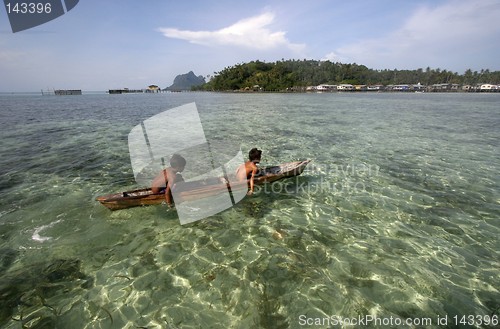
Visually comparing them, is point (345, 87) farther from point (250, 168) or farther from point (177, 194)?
Result: point (177, 194)

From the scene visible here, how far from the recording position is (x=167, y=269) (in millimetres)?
7262

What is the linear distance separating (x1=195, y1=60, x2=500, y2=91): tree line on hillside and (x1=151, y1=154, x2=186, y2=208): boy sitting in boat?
170227 millimetres

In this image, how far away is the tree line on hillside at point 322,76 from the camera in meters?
178

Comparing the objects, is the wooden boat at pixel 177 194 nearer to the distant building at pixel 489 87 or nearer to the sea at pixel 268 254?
the sea at pixel 268 254

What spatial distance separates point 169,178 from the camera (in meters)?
9.66

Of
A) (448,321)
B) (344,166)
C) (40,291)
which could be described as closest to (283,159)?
(344,166)

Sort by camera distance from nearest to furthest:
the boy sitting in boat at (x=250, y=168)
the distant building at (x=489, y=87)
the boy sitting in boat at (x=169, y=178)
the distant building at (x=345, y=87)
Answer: the boy sitting in boat at (x=169, y=178)
the boy sitting in boat at (x=250, y=168)
the distant building at (x=489, y=87)
the distant building at (x=345, y=87)

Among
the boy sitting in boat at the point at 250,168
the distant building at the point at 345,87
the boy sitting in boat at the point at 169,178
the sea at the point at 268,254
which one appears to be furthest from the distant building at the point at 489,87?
the boy sitting in boat at the point at 169,178

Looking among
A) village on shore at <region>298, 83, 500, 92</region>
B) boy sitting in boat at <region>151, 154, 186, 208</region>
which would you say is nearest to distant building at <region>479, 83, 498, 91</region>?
village on shore at <region>298, 83, 500, 92</region>

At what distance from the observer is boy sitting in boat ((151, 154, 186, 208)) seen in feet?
31.6

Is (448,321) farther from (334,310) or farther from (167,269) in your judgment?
(167,269)

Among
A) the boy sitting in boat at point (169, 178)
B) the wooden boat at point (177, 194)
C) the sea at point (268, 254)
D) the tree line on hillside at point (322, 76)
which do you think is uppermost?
the tree line on hillside at point (322, 76)

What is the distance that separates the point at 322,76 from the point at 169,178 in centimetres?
19955

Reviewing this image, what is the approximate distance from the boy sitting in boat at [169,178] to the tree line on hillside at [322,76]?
170 metres
